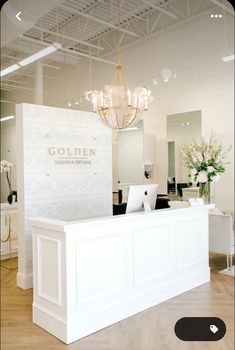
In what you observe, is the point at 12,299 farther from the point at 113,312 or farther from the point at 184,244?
the point at 184,244

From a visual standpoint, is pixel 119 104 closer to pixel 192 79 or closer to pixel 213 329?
pixel 192 79

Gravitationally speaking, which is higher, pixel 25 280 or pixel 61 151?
pixel 61 151

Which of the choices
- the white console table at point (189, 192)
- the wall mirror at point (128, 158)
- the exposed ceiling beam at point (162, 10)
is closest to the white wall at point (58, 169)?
the white console table at point (189, 192)

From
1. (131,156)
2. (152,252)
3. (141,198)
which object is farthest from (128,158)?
(152,252)

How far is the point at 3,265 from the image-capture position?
19.4ft

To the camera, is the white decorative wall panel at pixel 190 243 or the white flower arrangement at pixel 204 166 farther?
the white flower arrangement at pixel 204 166

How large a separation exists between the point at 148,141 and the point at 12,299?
498 cm

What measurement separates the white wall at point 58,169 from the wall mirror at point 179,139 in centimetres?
206

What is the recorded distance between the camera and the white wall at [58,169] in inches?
187

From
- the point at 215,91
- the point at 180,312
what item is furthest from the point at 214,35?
the point at 180,312

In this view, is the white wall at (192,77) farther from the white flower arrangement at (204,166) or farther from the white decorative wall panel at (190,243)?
the white decorative wall panel at (190,243)

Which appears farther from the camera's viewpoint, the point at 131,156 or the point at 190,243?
the point at 131,156

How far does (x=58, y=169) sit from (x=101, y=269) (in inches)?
83.3

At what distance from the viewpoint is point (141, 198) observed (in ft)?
13.8
